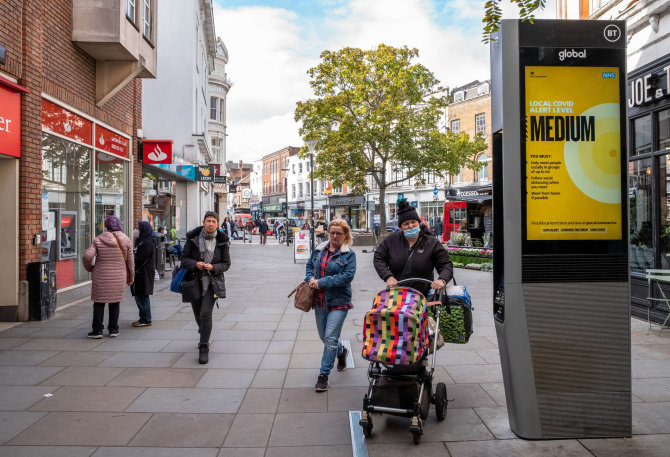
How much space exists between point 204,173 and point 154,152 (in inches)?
323

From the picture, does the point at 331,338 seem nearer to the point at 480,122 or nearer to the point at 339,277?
the point at 339,277

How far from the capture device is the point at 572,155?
4.03m

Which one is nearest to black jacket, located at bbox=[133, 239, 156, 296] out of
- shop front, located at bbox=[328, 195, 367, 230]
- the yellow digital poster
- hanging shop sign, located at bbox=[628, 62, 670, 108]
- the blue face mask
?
the blue face mask

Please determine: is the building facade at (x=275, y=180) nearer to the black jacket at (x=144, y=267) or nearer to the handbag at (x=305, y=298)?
the black jacket at (x=144, y=267)

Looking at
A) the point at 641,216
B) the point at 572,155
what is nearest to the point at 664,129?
the point at 641,216

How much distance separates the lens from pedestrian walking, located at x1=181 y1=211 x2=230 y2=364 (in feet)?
20.8

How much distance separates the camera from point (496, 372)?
590 cm

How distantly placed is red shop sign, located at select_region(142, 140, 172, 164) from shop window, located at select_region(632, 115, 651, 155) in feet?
35.8

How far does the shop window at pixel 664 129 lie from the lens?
29.1 ft

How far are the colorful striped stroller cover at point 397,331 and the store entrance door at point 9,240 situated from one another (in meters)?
6.73

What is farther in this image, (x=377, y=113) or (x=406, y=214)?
(x=377, y=113)

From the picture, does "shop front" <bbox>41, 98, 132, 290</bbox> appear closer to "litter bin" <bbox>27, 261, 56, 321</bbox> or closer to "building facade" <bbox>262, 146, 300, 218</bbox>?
"litter bin" <bbox>27, 261, 56, 321</bbox>

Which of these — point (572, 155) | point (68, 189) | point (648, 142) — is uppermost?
point (648, 142)

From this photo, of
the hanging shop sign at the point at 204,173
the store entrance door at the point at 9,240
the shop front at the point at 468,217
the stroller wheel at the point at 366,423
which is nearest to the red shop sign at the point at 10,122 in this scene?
the store entrance door at the point at 9,240
